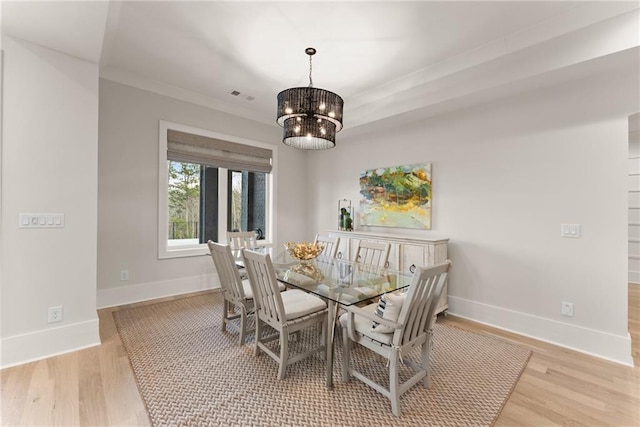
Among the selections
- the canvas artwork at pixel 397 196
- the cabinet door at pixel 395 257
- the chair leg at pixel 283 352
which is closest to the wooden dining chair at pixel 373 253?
Result: the cabinet door at pixel 395 257

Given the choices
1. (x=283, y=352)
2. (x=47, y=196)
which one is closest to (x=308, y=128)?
(x=283, y=352)

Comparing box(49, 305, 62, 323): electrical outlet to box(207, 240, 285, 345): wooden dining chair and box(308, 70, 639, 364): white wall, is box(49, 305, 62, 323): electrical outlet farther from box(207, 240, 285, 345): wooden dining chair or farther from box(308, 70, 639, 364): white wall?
box(308, 70, 639, 364): white wall

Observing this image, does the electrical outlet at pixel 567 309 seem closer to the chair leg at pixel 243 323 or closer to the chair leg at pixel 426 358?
the chair leg at pixel 426 358

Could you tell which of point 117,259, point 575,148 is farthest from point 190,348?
point 575,148

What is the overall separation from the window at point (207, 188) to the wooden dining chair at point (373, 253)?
211 cm

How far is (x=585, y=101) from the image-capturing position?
258cm

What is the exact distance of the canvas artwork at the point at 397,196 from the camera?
3.69m

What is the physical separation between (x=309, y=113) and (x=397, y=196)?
208 cm

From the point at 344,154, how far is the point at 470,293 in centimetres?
281

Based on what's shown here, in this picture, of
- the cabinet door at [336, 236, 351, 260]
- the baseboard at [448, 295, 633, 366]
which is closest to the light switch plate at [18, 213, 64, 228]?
the cabinet door at [336, 236, 351, 260]

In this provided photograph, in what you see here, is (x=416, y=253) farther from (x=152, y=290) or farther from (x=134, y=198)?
(x=134, y=198)

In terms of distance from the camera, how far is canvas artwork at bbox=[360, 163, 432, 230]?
3691 mm

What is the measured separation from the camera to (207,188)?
14.2 ft

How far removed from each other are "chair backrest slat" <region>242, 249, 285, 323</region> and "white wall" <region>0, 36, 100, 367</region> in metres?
1.57
